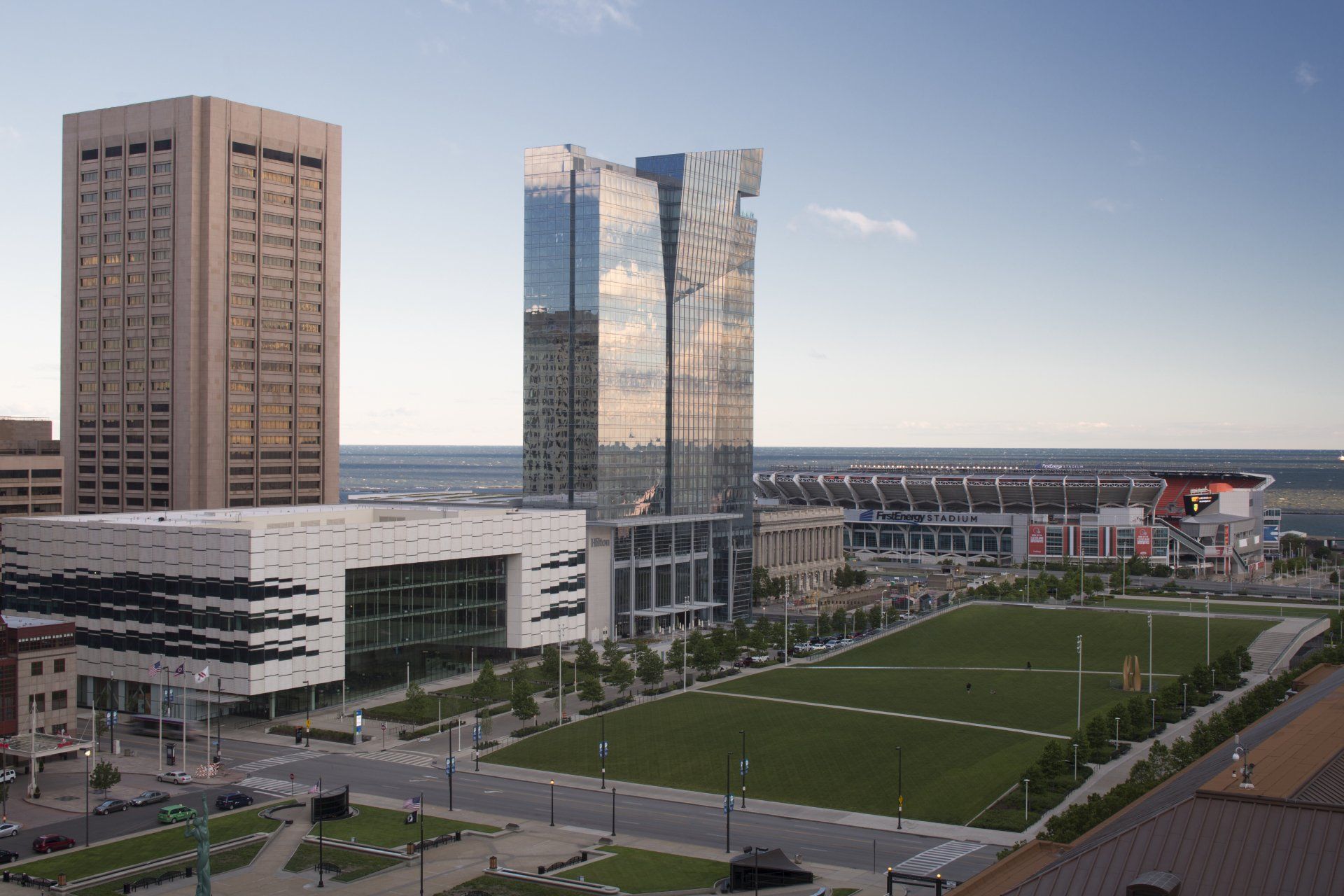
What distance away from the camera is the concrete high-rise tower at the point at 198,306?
16762 cm

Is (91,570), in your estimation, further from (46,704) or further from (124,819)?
(124,819)

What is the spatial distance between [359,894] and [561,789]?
78.3 feet

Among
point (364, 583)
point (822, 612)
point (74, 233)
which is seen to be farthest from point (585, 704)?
point (74, 233)

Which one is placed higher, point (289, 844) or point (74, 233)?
point (74, 233)

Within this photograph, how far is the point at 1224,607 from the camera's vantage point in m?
177

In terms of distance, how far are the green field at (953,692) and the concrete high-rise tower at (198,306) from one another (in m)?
73.8

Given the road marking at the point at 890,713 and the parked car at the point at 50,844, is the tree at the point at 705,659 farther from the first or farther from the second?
the parked car at the point at 50,844

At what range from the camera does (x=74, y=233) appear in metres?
176

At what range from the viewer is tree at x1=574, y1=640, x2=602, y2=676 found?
404 feet

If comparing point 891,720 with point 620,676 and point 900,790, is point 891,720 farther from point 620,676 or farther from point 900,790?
point 900,790

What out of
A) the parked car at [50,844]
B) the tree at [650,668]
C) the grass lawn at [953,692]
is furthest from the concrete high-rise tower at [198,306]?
the parked car at [50,844]

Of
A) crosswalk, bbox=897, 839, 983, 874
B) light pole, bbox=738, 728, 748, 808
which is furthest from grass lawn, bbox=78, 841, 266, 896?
crosswalk, bbox=897, 839, 983, 874

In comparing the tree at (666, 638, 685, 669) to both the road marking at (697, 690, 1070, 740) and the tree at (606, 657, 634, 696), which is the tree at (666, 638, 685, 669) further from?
the tree at (606, 657, 634, 696)

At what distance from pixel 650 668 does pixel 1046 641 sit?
178 ft
